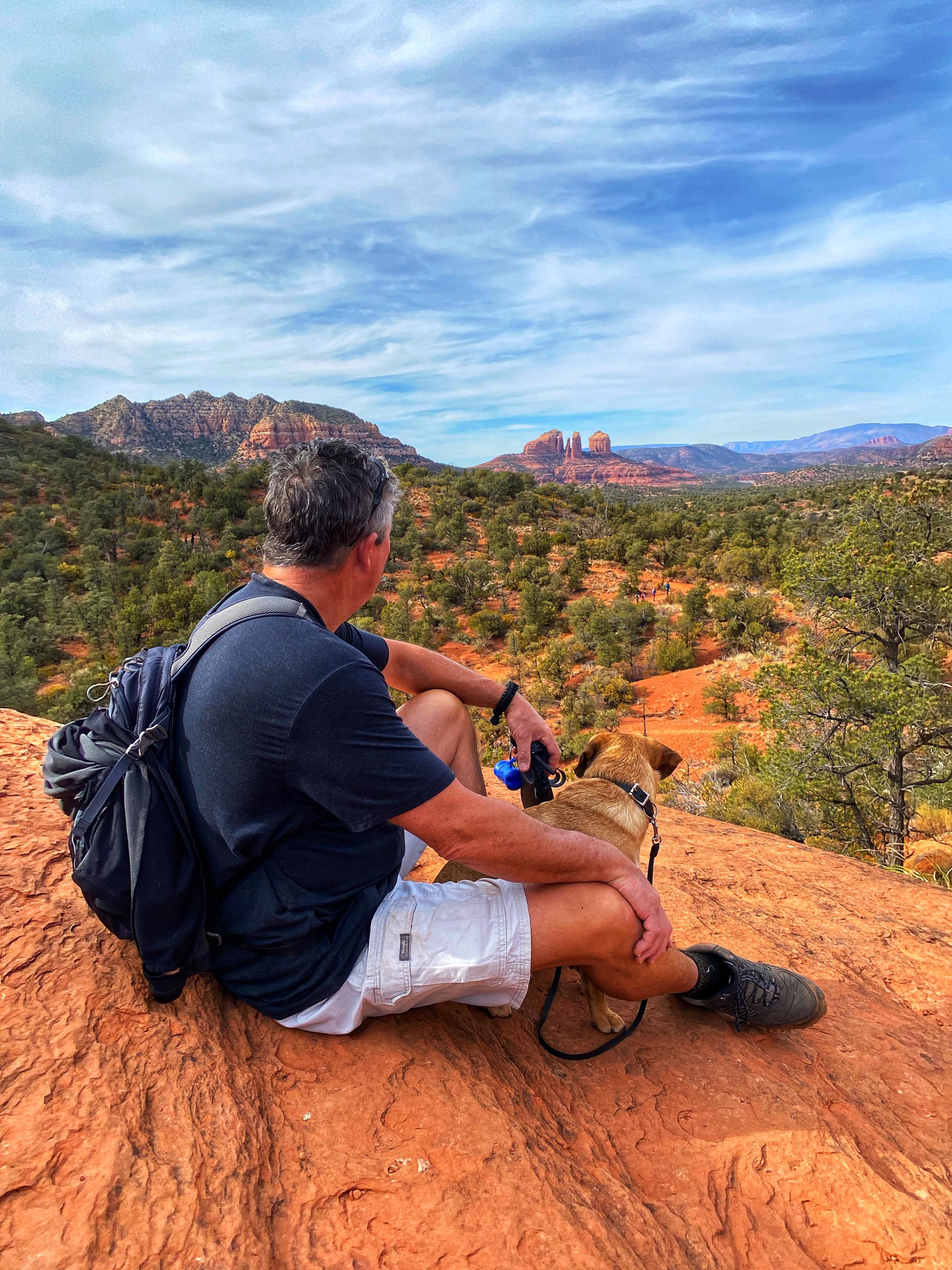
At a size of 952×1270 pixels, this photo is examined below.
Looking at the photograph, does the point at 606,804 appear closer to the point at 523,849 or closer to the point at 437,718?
the point at 437,718

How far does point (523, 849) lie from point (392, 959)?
469 millimetres

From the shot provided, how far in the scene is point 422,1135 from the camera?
1.66m

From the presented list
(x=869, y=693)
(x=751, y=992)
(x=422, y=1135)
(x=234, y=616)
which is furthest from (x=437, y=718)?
(x=869, y=693)

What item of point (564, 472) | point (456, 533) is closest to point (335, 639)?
point (456, 533)

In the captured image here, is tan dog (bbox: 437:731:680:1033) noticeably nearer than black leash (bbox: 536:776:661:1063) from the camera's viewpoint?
No

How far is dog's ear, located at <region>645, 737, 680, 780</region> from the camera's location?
307 centimetres

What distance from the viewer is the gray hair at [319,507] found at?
6.22ft

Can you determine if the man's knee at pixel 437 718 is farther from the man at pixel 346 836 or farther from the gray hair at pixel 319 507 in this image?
the gray hair at pixel 319 507

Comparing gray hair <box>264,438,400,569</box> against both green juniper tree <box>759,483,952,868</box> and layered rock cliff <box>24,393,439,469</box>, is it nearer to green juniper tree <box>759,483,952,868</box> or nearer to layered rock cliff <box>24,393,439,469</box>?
green juniper tree <box>759,483,952,868</box>

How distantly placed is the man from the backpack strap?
0.12 feet

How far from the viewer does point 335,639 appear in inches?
64.7

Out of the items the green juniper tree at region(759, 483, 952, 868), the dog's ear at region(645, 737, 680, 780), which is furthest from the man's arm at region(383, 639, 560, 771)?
the green juniper tree at region(759, 483, 952, 868)

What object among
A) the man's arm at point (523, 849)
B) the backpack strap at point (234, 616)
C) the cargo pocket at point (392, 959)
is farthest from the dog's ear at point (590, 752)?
the backpack strap at point (234, 616)

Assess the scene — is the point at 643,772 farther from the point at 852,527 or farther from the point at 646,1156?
the point at 852,527
